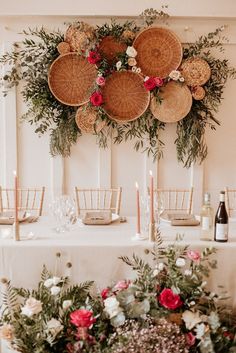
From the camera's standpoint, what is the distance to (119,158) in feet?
12.5

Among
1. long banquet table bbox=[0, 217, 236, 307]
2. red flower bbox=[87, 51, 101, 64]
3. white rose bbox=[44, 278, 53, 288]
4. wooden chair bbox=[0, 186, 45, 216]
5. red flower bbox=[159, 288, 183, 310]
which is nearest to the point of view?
red flower bbox=[159, 288, 183, 310]

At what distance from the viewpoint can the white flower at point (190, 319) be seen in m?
1.82

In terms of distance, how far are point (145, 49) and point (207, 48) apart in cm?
57

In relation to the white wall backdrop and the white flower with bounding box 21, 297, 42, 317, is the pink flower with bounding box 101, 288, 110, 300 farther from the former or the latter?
the white wall backdrop

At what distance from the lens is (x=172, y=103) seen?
→ 3.62 meters

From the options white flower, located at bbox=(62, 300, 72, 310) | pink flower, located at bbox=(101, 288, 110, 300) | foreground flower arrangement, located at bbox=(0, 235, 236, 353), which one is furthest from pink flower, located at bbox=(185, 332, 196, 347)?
white flower, located at bbox=(62, 300, 72, 310)

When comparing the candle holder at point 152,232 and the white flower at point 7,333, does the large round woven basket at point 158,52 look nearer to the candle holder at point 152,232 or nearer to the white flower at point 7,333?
the candle holder at point 152,232

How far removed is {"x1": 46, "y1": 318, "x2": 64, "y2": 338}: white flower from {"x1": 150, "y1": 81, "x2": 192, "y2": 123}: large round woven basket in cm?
226

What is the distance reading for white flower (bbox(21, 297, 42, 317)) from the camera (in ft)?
5.89

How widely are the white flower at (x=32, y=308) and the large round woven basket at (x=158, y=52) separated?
2.39m

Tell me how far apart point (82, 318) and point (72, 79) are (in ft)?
7.76

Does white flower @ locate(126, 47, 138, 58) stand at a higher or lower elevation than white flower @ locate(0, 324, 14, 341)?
higher

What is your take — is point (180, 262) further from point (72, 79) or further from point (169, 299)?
point (72, 79)

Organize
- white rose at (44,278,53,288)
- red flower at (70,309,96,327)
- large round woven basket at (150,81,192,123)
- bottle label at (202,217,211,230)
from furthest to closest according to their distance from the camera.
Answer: large round woven basket at (150,81,192,123) → bottle label at (202,217,211,230) → white rose at (44,278,53,288) → red flower at (70,309,96,327)
